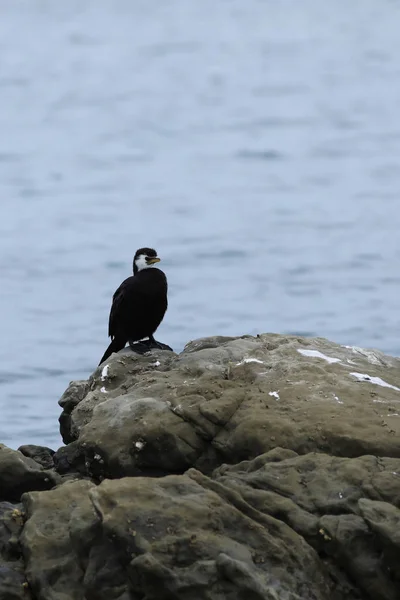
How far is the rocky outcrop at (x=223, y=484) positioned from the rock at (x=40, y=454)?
0.13 m

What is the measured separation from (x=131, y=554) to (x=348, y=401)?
7.68ft

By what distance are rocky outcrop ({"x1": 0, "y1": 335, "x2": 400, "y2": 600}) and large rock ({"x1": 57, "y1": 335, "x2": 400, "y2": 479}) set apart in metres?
0.01

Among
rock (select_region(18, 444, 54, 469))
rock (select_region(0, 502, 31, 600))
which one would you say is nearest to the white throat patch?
rock (select_region(18, 444, 54, 469))

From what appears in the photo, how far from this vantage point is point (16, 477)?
11492 mm

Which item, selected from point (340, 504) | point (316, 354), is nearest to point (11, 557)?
point (340, 504)

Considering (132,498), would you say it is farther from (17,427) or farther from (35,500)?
(17,427)

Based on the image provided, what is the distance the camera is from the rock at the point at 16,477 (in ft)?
37.7

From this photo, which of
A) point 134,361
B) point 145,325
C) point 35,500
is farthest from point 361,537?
point 145,325

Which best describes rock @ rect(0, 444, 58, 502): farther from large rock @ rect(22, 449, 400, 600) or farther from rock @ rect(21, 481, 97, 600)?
large rock @ rect(22, 449, 400, 600)

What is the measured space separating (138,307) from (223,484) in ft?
12.4

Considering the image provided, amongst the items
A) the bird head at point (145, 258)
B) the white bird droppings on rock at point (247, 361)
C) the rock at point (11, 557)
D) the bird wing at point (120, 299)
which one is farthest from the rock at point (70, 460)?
the bird head at point (145, 258)

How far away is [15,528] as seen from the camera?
10.6 metres

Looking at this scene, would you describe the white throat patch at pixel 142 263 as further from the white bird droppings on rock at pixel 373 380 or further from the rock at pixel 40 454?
the white bird droppings on rock at pixel 373 380

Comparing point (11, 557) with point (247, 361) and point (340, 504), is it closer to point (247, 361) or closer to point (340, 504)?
point (340, 504)
